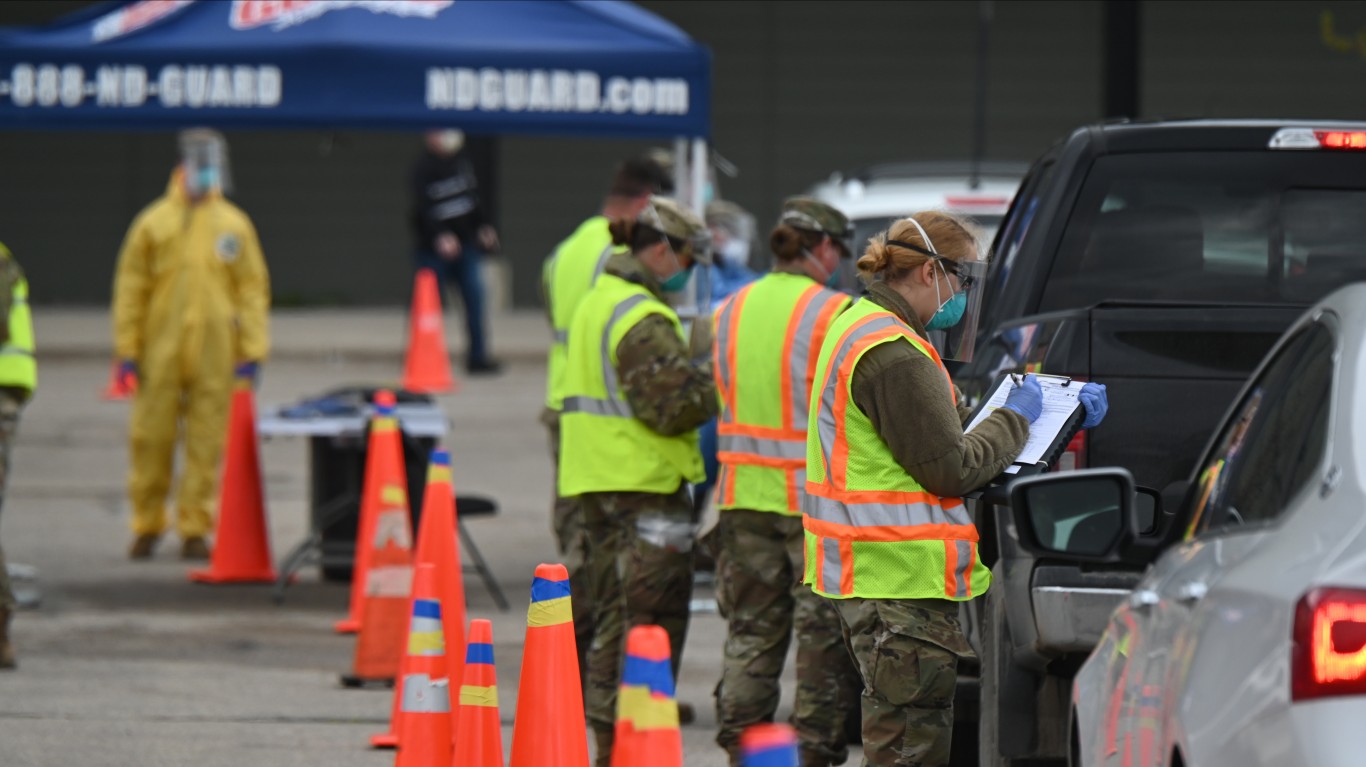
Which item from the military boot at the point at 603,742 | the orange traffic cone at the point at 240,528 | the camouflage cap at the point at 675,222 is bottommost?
the orange traffic cone at the point at 240,528

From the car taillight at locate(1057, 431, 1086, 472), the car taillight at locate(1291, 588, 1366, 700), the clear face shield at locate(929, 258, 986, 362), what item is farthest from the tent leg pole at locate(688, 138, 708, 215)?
the car taillight at locate(1291, 588, 1366, 700)

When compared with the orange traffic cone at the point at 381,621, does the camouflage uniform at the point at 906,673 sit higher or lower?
higher

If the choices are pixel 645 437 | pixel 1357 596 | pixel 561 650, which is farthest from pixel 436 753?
pixel 1357 596

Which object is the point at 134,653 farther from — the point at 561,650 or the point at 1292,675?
the point at 1292,675

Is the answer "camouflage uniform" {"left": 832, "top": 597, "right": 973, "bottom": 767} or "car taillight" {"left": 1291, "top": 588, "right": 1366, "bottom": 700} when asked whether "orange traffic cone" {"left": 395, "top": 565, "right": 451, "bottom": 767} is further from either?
"car taillight" {"left": 1291, "top": 588, "right": 1366, "bottom": 700}

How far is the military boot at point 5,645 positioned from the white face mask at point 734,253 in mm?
3700

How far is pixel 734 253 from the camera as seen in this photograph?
10.6m

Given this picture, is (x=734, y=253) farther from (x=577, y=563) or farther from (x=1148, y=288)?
(x=1148, y=288)

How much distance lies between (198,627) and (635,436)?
337 cm

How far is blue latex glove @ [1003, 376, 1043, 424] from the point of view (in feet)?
15.7

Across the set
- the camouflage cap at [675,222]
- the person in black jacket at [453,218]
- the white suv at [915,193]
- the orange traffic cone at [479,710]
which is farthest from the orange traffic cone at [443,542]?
the person in black jacket at [453,218]

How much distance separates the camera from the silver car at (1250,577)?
277cm

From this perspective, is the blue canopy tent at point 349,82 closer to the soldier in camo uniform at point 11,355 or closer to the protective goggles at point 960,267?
the soldier in camo uniform at point 11,355

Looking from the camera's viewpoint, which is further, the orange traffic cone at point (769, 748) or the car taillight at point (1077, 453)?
the car taillight at point (1077, 453)
